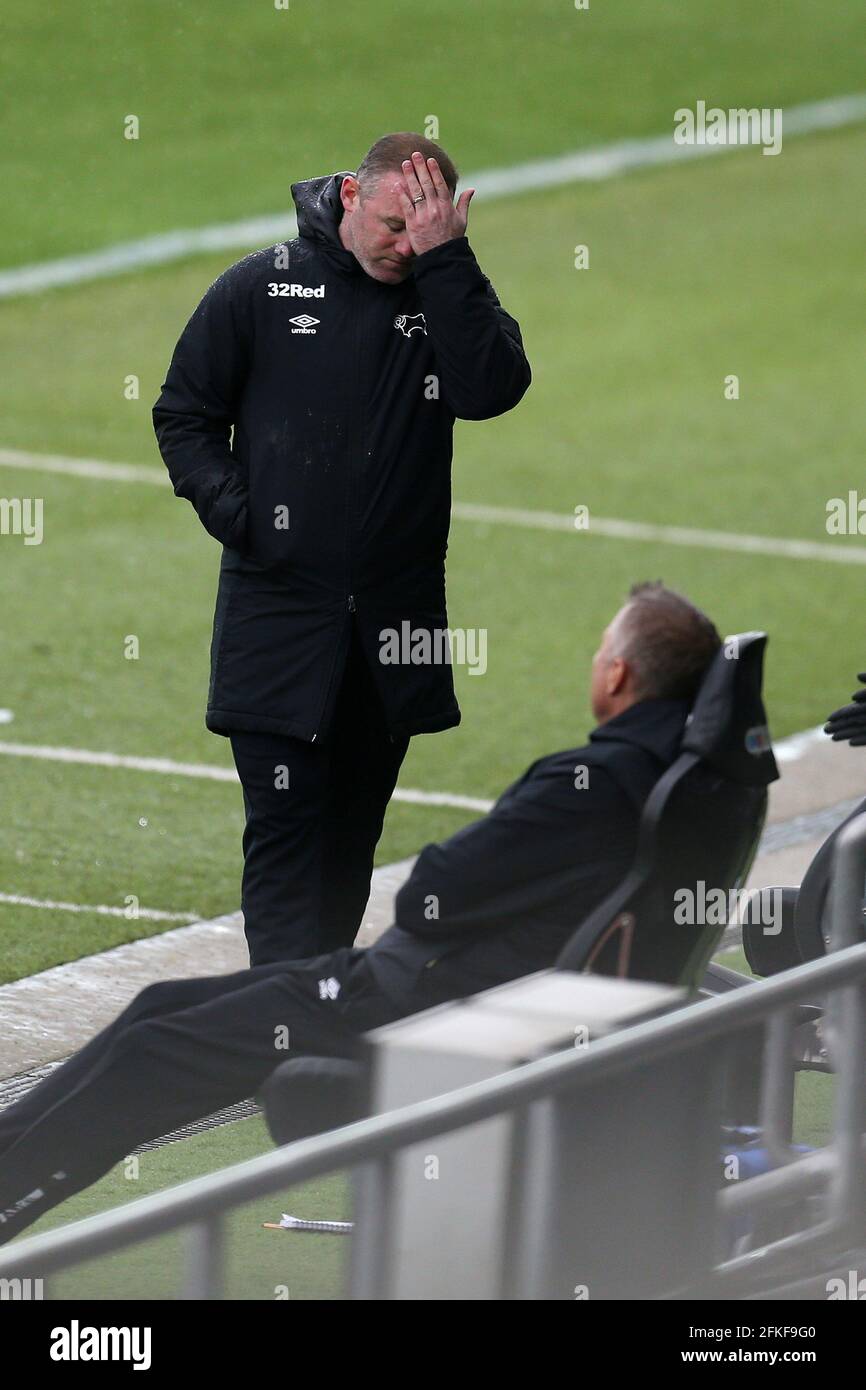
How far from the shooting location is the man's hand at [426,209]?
593cm

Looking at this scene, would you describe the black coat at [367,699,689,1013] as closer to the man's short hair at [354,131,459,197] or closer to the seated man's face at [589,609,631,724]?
the seated man's face at [589,609,631,724]

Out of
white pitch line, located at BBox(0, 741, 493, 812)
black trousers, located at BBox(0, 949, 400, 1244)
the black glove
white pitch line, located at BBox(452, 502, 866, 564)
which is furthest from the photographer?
white pitch line, located at BBox(452, 502, 866, 564)

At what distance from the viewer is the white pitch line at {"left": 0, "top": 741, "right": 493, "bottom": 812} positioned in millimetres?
9969

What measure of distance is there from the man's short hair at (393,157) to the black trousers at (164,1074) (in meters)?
1.94

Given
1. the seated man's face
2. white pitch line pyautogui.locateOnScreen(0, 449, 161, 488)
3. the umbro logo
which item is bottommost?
the seated man's face

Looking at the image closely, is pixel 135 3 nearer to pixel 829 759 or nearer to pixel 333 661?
pixel 829 759

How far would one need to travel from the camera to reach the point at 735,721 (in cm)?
505

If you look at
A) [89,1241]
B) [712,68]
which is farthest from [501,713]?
[712,68]

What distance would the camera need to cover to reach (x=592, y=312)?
20750 millimetres

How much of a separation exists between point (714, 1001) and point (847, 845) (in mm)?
1073

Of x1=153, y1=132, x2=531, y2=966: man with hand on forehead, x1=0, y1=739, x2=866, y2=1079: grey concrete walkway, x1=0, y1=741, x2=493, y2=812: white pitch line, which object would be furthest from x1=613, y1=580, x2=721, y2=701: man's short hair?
x1=0, y1=741, x2=493, y2=812: white pitch line

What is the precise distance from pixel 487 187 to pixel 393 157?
18955 mm

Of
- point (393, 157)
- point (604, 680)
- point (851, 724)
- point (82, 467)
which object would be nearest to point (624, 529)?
point (82, 467)

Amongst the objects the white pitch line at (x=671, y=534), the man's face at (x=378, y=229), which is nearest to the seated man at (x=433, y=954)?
the man's face at (x=378, y=229)
